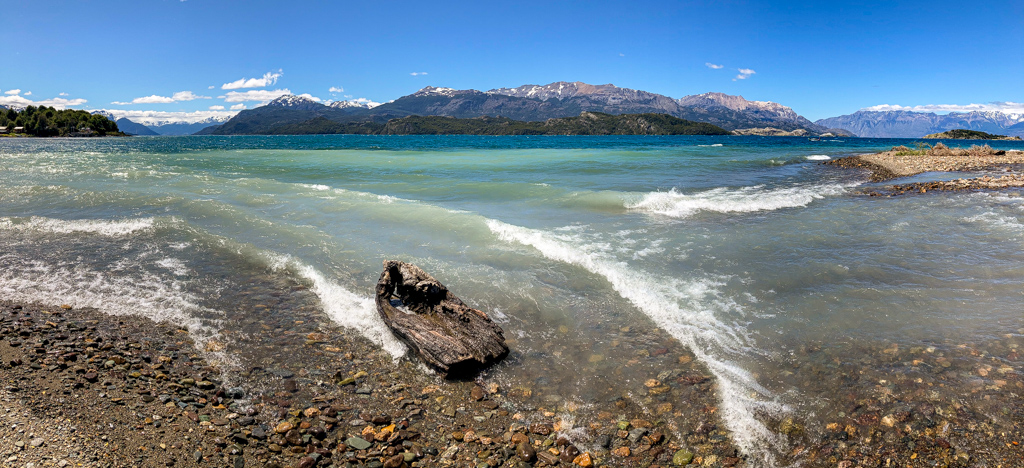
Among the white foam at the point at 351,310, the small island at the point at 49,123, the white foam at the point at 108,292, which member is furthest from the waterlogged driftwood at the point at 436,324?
the small island at the point at 49,123

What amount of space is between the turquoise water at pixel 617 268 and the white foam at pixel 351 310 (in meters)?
0.05

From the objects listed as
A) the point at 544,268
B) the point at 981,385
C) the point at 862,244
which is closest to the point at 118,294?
the point at 544,268

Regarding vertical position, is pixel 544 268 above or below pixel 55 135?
below

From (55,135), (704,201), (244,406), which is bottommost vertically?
(244,406)

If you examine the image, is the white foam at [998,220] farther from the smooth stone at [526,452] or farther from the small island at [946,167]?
the smooth stone at [526,452]

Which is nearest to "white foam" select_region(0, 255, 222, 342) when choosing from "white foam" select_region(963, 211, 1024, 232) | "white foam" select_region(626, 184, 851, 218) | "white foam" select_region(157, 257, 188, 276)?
"white foam" select_region(157, 257, 188, 276)

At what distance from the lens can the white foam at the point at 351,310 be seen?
6.85 m

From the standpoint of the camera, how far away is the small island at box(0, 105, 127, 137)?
161125 mm

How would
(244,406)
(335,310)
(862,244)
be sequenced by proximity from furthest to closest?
(862,244) < (335,310) < (244,406)

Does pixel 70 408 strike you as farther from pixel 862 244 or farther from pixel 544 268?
pixel 862 244

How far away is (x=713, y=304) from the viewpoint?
26.5 feet

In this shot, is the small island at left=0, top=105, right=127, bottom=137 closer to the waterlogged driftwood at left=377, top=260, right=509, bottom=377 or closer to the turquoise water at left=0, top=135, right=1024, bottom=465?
the turquoise water at left=0, top=135, right=1024, bottom=465

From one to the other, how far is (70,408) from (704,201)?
786 inches

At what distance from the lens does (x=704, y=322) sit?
7.36 m
